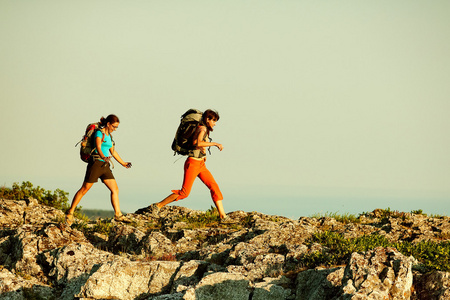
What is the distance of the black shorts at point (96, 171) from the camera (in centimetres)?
1606

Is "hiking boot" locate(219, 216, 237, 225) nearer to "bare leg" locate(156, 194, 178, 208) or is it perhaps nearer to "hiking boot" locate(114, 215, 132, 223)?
"bare leg" locate(156, 194, 178, 208)

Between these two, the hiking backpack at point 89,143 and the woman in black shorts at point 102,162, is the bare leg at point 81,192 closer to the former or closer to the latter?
the woman in black shorts at point 102,162

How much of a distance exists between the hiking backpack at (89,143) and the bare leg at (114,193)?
88 cm

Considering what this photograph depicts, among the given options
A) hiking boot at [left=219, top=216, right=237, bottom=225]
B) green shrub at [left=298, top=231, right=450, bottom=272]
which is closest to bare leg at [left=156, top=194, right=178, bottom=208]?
hiking boot at [left=219, top=216, right=237, bottom=225]

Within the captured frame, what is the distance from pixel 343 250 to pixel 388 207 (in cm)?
772

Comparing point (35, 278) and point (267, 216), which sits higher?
point (267, 216)

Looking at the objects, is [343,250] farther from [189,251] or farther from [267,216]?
[267,216]

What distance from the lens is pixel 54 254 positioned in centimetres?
1193

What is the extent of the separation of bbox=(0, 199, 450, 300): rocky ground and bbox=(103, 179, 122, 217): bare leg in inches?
21.2

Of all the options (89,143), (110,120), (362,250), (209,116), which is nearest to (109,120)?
(110,120)

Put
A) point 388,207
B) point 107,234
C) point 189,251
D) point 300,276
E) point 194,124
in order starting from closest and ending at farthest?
1. point 300,276
2. point 189,251
3. point 107,234
4. point 194,124
5. point 388,207

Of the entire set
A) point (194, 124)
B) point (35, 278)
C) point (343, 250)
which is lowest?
point (35, 278)

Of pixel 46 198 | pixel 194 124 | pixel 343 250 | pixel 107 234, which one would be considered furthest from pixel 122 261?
pixel 46 198

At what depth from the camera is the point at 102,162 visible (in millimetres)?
16219
